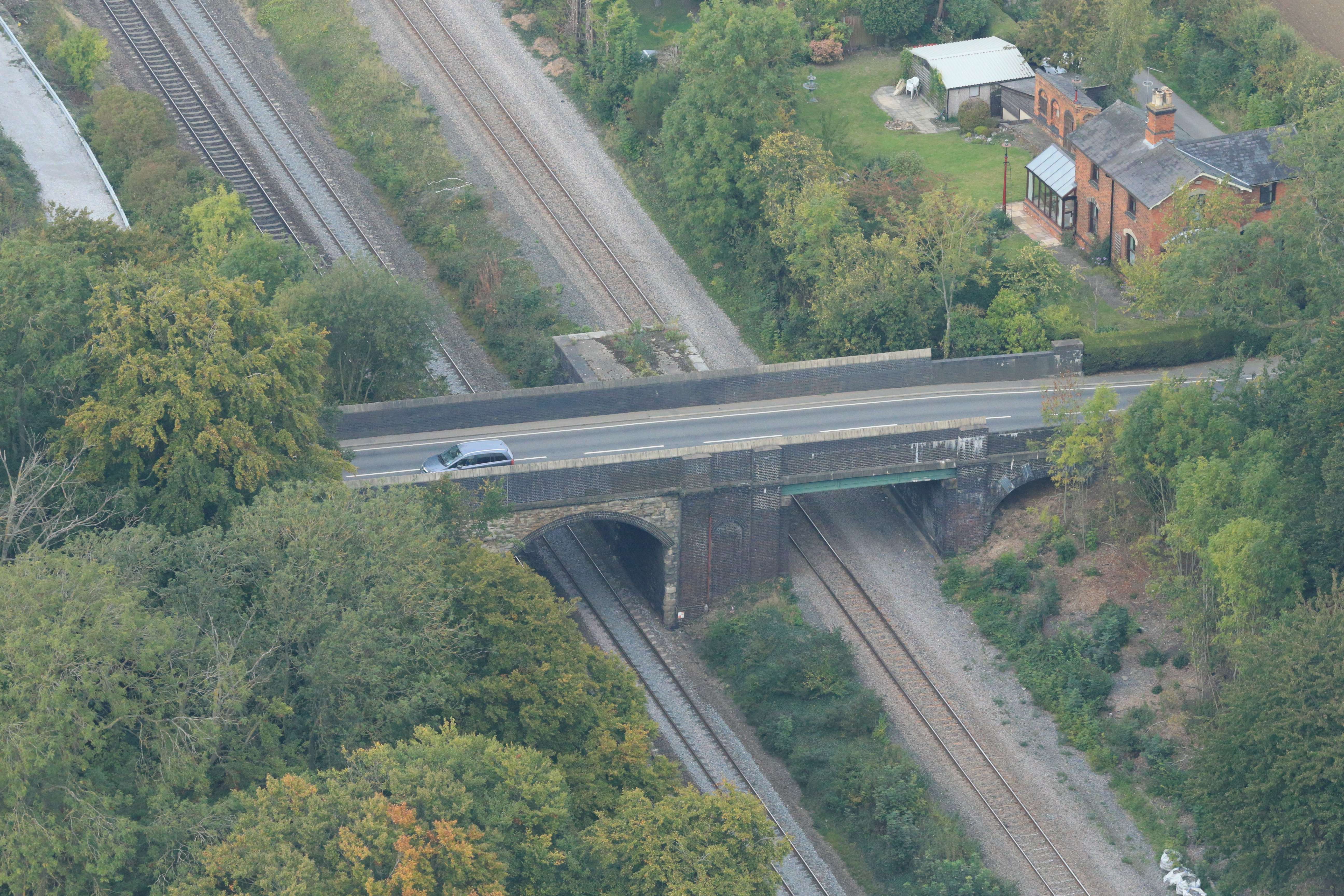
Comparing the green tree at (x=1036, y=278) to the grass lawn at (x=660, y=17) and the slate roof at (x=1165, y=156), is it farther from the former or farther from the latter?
the grass lawn at (x=660, y=17)

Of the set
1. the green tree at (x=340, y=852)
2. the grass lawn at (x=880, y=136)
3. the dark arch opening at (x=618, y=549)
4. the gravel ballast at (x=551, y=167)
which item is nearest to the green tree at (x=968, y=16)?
the grass lawn at (x=880, y=136)

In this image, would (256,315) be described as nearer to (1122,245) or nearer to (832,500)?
(832,500)

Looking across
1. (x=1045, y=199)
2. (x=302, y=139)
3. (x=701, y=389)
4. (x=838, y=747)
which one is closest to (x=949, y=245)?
(x=701, y=389)

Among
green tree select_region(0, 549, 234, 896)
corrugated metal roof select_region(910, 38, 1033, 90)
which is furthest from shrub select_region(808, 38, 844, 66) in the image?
green tree select_region(0, 549, 234, 896)

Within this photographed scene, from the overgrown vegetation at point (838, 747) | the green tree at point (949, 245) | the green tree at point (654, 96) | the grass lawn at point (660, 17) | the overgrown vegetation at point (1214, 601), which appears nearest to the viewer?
the overgrown vegetation at point (1214, 601)

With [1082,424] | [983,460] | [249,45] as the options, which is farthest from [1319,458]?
[249,45]

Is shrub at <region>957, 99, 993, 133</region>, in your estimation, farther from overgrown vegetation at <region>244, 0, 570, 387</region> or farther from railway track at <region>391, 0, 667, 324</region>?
overgrown vegetation at <region>244, 0, 570, 387</region>
